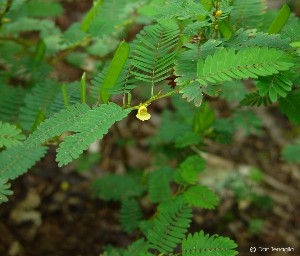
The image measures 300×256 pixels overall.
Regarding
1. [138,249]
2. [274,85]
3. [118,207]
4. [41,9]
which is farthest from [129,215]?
[41,9]

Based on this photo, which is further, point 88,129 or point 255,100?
point 255,100

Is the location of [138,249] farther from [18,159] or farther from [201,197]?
→ [18,159]

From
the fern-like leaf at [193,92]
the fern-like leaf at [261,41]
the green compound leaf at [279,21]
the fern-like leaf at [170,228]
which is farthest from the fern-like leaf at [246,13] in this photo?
the fern-like leaf at [170,228]

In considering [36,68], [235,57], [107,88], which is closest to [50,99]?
[36,68]

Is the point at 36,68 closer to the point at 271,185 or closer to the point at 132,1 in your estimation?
the point at 132,1

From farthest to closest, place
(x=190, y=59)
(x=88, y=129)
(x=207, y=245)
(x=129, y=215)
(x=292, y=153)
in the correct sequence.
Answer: (x=292, y=153), (x=129, y=215), (x=207, y=245), (x=190, y=59), (x=88, y=129)

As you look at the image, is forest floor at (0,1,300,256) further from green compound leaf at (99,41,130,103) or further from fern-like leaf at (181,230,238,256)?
green compound leaf at (99,41,130,103)
